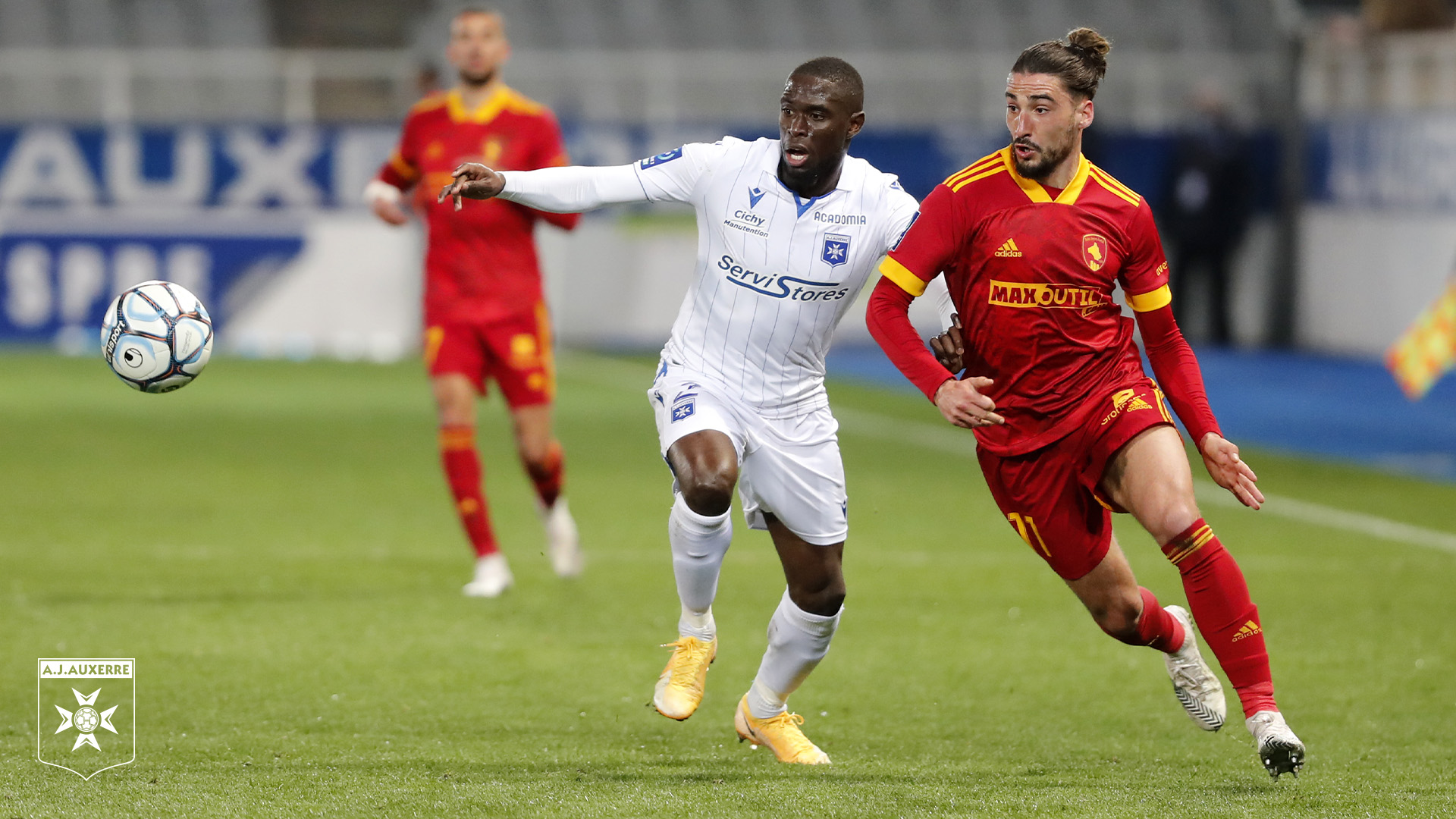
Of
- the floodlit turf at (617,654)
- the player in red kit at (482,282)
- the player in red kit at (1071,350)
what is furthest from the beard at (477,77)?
the player in red kit at (1071,350)

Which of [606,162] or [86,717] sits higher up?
[86,717]

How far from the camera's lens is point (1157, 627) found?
523 cm

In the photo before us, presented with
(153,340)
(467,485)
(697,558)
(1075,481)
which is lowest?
(467,485)

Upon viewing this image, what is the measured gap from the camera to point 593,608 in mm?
7449

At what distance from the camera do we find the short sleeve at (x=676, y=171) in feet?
17.3

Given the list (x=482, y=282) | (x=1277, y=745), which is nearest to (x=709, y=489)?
(x=1277, y=745)

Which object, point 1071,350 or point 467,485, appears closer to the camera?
point 1071,350

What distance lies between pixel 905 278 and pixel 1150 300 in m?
0.68

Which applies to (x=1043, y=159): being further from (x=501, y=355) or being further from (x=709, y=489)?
(x=501, y=355)

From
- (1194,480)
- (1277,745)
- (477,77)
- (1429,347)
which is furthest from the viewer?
(1429,347)

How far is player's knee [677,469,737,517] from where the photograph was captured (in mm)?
4984

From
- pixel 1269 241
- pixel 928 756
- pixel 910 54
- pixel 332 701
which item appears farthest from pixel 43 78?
pixel 928 756

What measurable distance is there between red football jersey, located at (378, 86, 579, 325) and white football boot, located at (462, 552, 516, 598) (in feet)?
3.25

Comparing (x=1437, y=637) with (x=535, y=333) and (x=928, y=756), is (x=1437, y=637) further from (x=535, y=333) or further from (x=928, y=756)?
(x=535, y=333)
